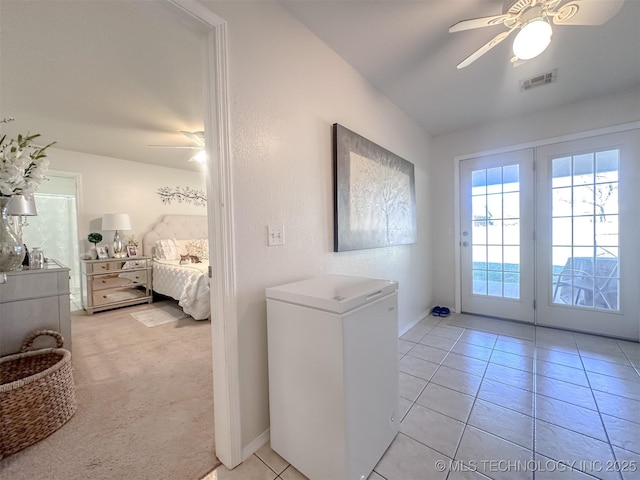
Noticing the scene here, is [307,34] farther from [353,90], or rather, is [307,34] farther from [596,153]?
[596,153]

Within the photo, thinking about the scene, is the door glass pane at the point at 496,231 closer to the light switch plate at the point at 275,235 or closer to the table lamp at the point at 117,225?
the light switch plate at the point at 275,235

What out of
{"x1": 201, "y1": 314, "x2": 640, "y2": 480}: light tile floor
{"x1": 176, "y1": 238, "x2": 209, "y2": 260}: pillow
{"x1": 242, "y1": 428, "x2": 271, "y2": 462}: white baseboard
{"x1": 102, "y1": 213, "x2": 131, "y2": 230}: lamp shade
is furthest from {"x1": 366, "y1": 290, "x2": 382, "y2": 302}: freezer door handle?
{"x1": 102, "y1": 213, "x2": 131, "y2": 230}: lamp shade

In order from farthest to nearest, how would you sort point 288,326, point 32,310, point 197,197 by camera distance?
1. point 197,197
2. point 32,310
3. point 288,326

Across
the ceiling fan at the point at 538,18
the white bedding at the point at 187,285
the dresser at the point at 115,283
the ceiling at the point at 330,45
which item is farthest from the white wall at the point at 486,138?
the dresser at the point at 115,283

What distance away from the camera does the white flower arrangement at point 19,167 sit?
152cm

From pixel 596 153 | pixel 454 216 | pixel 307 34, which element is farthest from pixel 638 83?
pixel 307 34

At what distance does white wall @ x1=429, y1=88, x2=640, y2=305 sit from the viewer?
2564mm

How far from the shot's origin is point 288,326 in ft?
3.96

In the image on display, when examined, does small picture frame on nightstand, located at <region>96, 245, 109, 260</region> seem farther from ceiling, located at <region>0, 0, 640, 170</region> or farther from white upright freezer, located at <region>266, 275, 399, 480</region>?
white upright freezer, located at <region>266, 275, 399, 480</region>

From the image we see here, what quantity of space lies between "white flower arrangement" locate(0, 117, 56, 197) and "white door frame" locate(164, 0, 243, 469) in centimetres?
116

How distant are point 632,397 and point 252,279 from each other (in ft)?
8.49

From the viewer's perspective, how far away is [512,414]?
1.55m

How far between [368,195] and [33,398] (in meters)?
2.48

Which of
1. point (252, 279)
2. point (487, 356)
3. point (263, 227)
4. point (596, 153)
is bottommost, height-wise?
point (487, 356)
